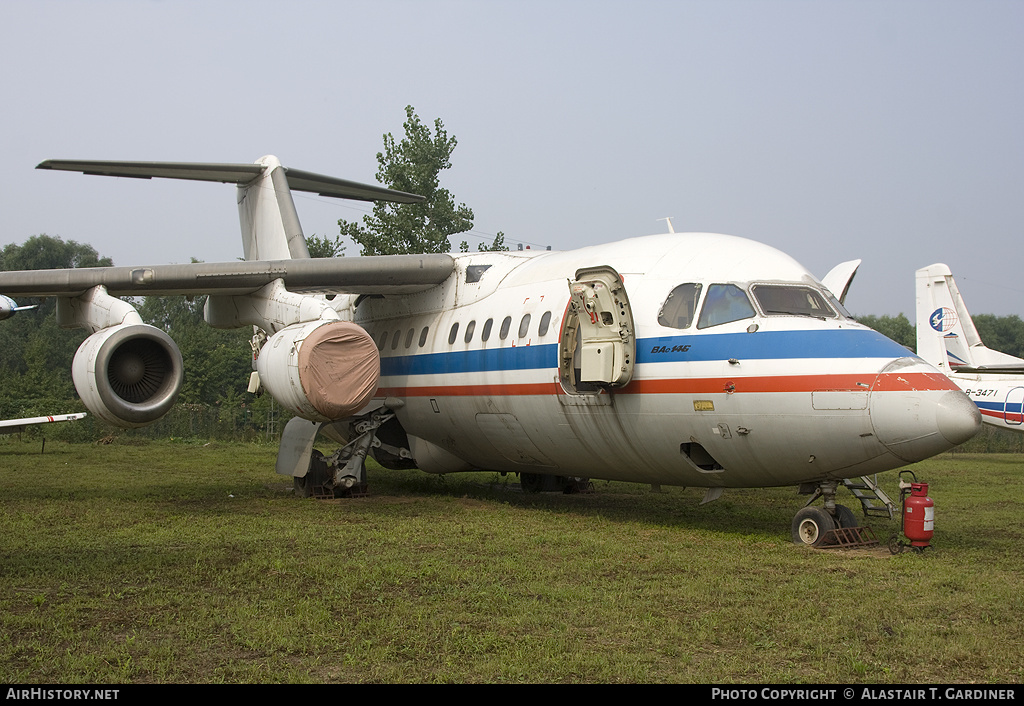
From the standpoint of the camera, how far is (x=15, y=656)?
520 cm

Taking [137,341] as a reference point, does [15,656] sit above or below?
below

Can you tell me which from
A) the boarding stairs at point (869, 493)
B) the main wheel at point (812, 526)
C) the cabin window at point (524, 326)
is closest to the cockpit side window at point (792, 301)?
the boarding stairs at point (869, 493)

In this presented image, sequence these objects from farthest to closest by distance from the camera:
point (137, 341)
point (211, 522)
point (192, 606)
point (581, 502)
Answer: point (581, 502) < point (137, 341) < point (211, 522) < point (192, 606)

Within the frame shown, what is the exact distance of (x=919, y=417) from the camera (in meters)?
7.88

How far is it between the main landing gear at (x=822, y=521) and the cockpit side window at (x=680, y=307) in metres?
2.16

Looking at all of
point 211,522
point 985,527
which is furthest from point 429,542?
point 985,527

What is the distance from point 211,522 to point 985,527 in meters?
9.19

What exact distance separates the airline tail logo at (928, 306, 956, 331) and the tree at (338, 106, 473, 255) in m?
17.0

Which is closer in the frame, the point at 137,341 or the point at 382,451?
the point at 137,341

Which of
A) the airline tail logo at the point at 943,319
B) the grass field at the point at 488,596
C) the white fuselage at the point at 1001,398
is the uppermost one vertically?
the airline tail logo at the point at 943,319

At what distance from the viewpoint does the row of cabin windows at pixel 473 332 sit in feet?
36.4

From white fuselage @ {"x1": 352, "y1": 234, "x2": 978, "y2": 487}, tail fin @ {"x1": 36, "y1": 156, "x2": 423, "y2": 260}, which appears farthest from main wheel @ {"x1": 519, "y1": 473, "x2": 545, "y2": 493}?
tail fin @ {"x1": 36, "y1": 156, "x2": 423, "y2": 260}

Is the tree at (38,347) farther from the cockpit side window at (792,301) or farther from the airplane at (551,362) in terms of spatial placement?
the cockpit side window at (792,301)
